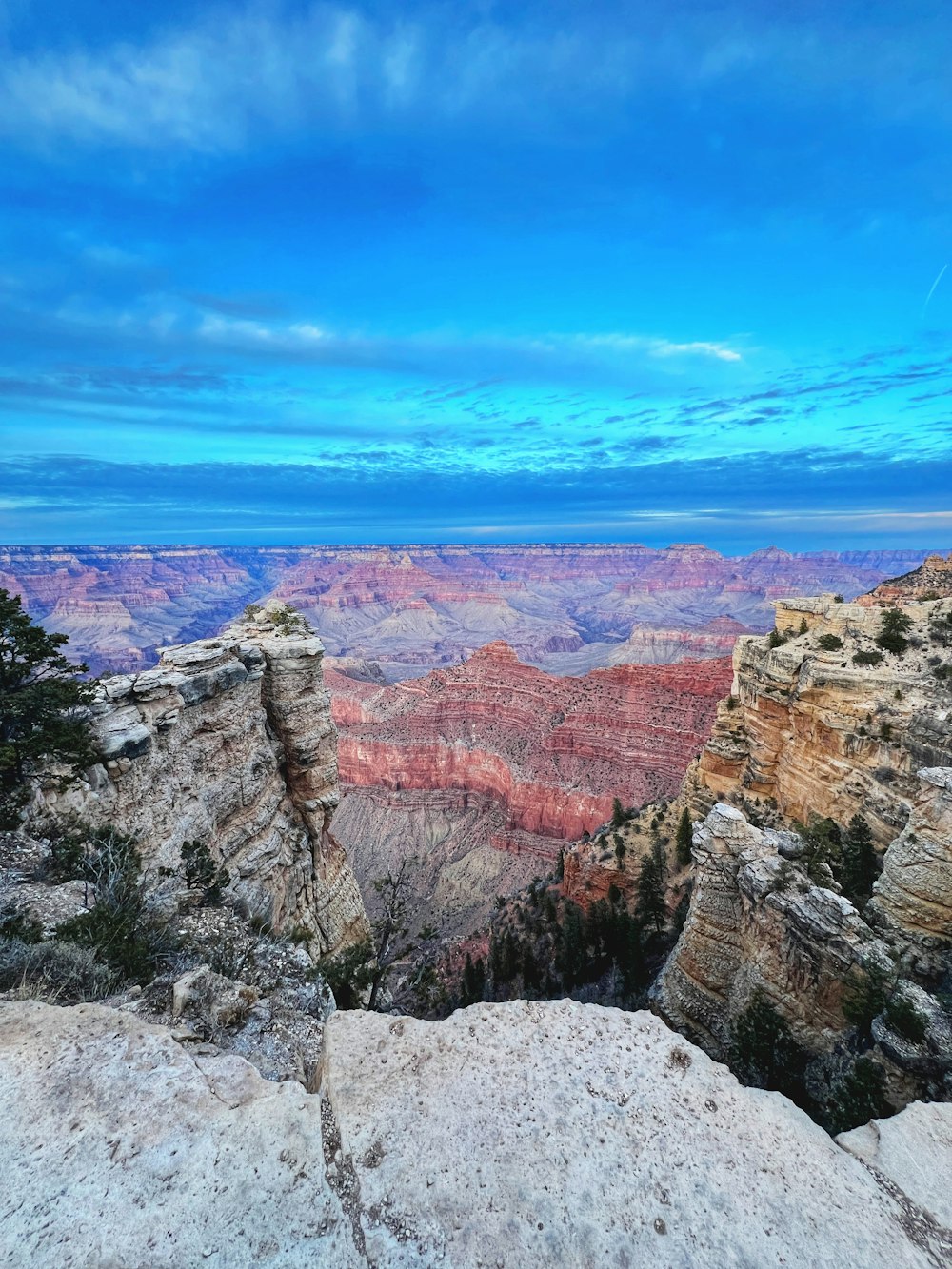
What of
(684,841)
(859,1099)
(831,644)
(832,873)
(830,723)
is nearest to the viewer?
(859,1099)

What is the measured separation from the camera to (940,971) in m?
10.2

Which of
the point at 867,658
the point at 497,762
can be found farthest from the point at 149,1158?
the point at 497,762

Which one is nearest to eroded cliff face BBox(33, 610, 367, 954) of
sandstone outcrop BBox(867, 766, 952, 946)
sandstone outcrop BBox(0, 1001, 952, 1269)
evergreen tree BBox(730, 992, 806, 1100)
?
sandstone outcrop BBox(0, 1001, 952, 1269)

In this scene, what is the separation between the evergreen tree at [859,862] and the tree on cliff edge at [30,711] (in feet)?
68.5

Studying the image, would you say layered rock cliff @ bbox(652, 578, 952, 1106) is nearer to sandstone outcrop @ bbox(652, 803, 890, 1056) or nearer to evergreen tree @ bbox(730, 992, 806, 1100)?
sandstone outcrop @ bbox(652, 803, 890, 1056)

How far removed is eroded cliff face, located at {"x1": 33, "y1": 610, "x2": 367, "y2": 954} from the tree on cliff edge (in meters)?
0.63

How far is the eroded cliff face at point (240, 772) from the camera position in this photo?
13.6 meters

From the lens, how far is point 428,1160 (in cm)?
456

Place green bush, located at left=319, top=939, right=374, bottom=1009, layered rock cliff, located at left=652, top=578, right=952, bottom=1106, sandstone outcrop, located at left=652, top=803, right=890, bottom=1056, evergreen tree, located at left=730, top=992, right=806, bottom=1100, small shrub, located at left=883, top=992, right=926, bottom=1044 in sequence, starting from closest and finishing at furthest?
1. small shrub, located at left=883, top=992, right=926, bottom=1044
2. layered rock cliff, located at left=652, top=578, right=952, bottom=1106
3. evergreen tree, located at left=730, top=992, right=806, bottom=1100
4. sandstone outcrop, located at left=652, top=803, right=890, bottom=1056
5. green bush, located at left=319, top=939, right=374, bottom=1009

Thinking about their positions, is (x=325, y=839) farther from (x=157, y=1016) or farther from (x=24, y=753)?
(x=157, y=1016)

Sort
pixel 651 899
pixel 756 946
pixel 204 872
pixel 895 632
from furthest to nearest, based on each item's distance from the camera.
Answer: pixel 651 899
pixel 895 632
pixel 204 872
pixel 756 946

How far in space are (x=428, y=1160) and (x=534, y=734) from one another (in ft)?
196

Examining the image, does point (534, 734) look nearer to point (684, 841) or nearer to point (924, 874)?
point (684, 841)

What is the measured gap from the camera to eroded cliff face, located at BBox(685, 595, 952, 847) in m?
17.5
